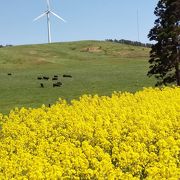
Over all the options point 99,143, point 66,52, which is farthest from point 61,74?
point 99,143

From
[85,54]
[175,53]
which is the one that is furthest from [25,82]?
[85,54]

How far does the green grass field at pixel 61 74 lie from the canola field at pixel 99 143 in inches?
599

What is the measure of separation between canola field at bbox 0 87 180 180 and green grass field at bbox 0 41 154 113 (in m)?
15.2

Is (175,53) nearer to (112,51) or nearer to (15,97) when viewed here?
(15,97)

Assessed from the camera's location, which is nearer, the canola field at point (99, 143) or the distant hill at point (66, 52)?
the canola field at point (99, 143)

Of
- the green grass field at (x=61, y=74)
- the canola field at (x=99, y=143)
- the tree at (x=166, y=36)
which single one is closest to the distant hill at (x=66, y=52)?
the green grass field at (x=61, y=74)

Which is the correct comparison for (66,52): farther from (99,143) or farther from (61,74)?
(99,143)

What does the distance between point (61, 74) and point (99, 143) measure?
54.7 meters

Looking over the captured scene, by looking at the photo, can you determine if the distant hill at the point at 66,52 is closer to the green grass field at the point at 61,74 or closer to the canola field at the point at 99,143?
the green grass field at the point at 61,74

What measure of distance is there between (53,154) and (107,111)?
9466mm

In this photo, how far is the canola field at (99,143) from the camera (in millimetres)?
14727

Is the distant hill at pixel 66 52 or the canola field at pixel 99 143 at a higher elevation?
the distant hill at pixel 66 52

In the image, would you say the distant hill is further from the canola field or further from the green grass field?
the canola field

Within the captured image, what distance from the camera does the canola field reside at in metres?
14.7
